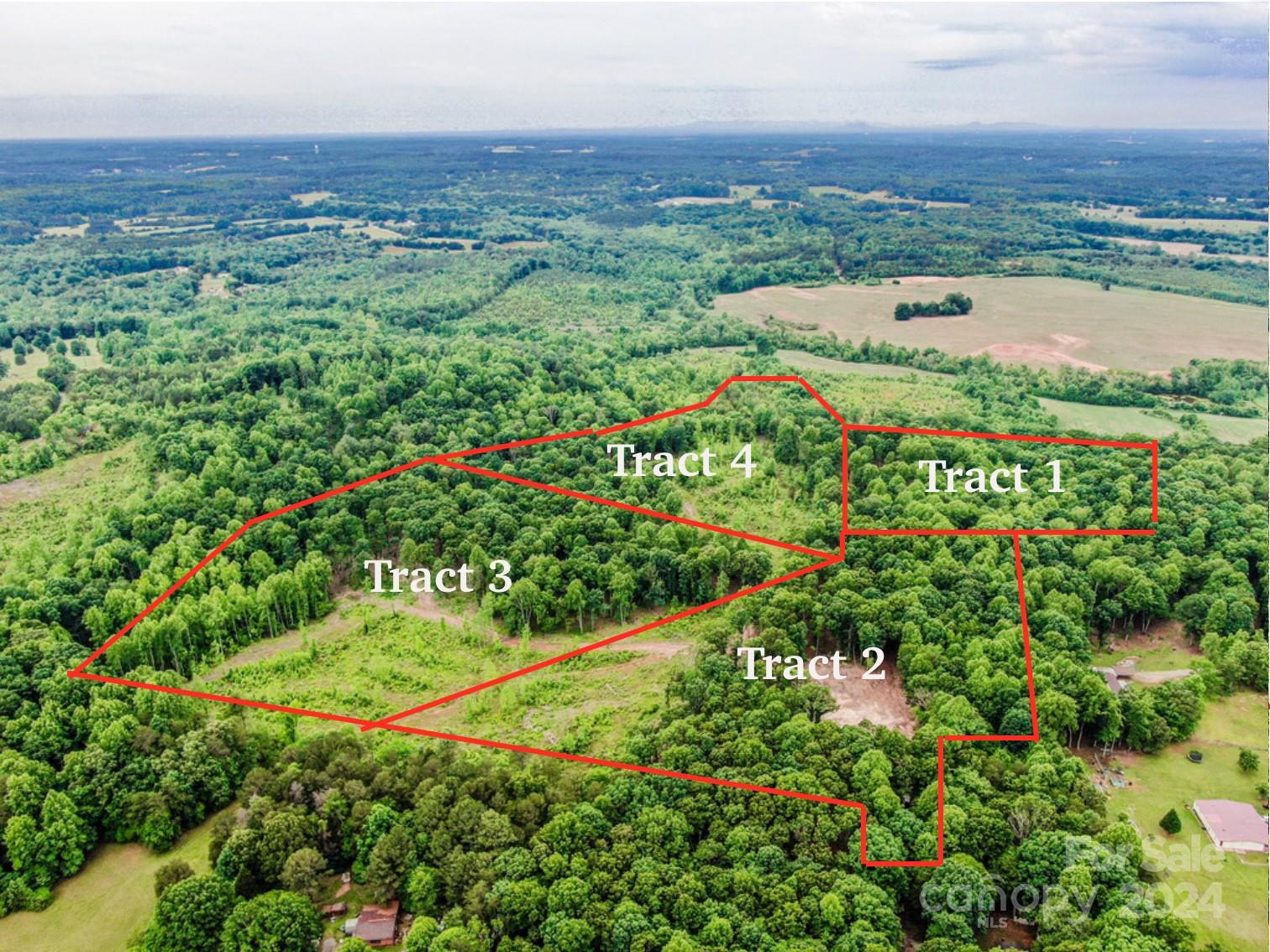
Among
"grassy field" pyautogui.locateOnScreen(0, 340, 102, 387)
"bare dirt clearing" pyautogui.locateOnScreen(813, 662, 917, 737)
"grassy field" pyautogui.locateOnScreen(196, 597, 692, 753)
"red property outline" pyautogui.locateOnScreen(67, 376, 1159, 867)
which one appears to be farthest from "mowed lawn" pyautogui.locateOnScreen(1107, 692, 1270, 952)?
"grassy field" pyautogui.locateOnScreen(0, 340, 102, 387)

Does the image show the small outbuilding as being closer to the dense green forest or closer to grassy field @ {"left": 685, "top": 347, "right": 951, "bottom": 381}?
the dense green forest

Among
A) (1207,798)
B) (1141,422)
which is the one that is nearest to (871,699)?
(1207,798)

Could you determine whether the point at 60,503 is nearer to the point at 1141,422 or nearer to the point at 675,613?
the point at 675,613

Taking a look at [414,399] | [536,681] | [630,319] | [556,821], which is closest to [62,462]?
[414,399]

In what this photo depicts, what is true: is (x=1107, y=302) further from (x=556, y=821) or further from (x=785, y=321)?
(x=556, y=821)

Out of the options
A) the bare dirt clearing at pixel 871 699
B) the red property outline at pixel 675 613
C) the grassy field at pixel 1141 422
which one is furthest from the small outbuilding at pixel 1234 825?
the grassy field at pixel 1141 422
